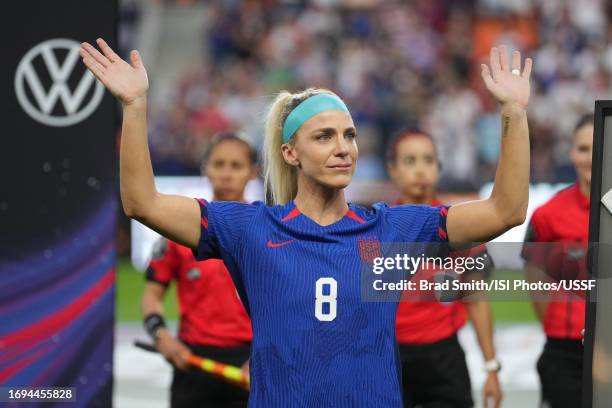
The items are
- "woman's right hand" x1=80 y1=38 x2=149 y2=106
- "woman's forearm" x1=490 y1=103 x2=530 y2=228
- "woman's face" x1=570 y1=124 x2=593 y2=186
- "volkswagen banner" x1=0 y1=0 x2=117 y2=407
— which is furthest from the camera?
"woman's face" x1=570 y1=124 x2=593 y2=186

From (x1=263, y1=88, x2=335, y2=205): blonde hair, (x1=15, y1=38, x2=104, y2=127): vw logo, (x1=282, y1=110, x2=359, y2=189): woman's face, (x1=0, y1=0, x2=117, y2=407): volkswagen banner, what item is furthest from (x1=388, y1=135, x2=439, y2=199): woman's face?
(x1=282, y1=110, x2=359, y2=189): woman's face

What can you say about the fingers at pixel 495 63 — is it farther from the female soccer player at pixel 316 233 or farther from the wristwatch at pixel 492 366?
the wristwatch at pixel 492 366

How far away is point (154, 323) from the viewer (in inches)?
265

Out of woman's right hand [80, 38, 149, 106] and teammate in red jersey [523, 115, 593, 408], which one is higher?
woman's right hand [80, 38, 149, 106]

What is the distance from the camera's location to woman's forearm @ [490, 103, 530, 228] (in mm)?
3717

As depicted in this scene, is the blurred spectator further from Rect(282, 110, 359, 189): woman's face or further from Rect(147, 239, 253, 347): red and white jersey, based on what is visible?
Rect(282, 110, 359, 189): woman's face

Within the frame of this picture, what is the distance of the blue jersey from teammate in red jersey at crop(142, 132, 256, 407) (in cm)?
252

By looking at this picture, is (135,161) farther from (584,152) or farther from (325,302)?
(584,152)

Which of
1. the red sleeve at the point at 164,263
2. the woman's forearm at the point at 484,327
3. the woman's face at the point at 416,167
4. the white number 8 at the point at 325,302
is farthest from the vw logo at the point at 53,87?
the woman's forearm at the point at 484,327

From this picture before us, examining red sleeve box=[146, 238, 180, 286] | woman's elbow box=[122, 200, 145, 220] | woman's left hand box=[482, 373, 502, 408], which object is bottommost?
woman's left hand box=[482, 373, 502, 408]

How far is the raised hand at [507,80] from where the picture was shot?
3742mm

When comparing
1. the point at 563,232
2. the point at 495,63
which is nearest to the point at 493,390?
the point at 563,232

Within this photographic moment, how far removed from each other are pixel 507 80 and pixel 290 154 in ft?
3.10

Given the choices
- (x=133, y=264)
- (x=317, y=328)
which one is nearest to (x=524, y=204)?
(x=317, y=328)
